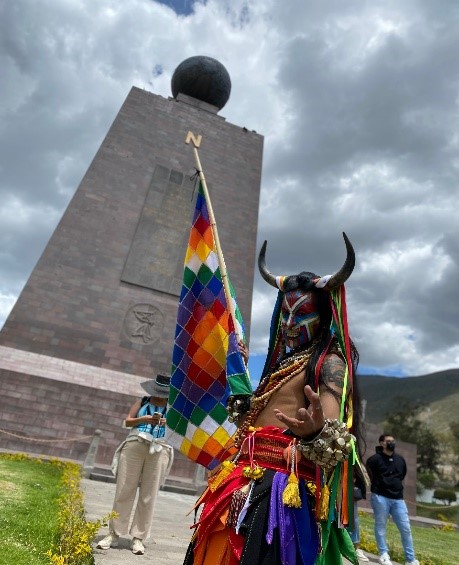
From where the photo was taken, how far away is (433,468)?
141ft

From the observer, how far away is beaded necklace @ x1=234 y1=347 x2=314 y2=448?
2412mm

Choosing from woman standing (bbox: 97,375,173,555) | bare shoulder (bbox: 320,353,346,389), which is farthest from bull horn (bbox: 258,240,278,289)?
woman standing (bbox: 97,375,173,555)

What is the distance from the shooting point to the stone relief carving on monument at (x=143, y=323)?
1692cm

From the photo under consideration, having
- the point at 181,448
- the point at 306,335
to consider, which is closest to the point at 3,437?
the point at 181,448

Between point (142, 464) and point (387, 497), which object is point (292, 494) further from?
point (387, 497)

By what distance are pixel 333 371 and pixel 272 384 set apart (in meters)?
0.38

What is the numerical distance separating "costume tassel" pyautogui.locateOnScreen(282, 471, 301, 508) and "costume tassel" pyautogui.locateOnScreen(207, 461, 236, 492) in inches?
A: 14.1

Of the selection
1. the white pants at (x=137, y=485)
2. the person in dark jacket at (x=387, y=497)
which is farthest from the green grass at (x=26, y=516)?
the person in dark jacket at (x=387, y=497)

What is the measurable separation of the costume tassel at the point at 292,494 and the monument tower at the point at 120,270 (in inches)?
455

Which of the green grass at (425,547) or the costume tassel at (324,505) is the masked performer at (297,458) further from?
the green grass at (425,547)

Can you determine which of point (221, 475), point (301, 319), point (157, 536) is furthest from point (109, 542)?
point (301, 319)

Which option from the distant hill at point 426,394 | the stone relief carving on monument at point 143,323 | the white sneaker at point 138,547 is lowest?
the white sneaker at point 138,547

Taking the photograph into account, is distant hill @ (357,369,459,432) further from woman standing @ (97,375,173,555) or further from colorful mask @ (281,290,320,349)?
colorful mask @ (281,290,320,349)

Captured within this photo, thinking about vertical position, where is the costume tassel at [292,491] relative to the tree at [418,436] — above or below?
below
